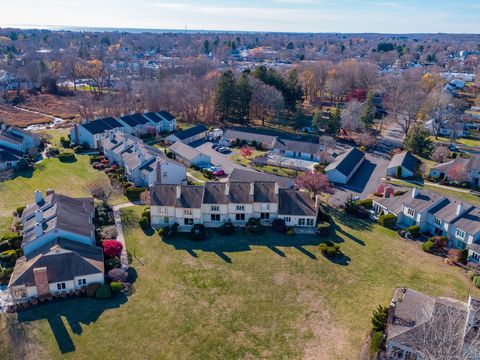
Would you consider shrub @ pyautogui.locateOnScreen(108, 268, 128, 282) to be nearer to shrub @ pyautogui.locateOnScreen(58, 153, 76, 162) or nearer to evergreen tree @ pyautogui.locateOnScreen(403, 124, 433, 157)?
shrub @ pyautogui.locateOnScreen(58, 153, 76, 162)

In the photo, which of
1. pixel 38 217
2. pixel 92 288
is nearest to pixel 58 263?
pixel 92 288

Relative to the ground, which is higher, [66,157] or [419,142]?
[419,142]

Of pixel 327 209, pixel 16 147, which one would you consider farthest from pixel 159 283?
pixel 16 147

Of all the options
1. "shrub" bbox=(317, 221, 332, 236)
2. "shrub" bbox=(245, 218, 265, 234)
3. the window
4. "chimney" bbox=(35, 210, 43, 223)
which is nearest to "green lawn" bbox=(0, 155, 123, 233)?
"chimney" bbox=(35, 210, 43, 223)

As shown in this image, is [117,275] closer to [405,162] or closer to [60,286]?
[60,286]

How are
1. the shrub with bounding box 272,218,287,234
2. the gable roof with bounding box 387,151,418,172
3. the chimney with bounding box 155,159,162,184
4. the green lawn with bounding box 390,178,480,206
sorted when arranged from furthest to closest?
the gable roof with bounding box 387,151,418,172, the green lawn with bounding box 390,178,480,206, the chimney with bounding box 155,159,162,184, the shrub with bounding box 272,218,287,234

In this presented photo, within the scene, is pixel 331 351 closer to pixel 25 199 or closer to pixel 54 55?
pixel 25 199

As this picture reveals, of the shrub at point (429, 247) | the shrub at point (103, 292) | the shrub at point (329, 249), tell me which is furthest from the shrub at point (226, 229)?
the shrub at point (429, 247)
